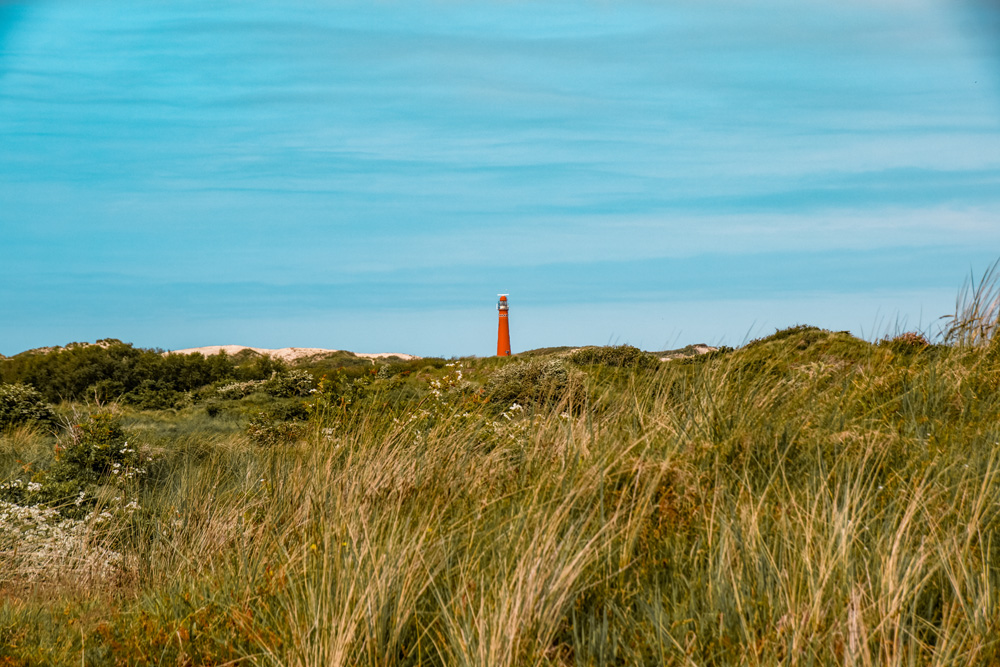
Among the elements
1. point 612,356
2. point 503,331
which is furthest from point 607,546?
point 503,331

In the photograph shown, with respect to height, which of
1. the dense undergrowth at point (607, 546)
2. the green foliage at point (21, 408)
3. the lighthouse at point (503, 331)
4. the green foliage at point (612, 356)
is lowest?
the dense undergrowth at point (607, 546)

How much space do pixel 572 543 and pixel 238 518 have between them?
117 inches

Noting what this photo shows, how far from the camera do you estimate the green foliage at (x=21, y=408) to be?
12.4 m

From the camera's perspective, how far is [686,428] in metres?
4.80

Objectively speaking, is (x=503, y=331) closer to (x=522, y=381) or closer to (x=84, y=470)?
(x=522, y=381)

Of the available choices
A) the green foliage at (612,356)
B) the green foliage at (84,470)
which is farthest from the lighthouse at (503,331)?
the green foliage at (84,470)

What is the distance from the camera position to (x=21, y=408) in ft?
41.4

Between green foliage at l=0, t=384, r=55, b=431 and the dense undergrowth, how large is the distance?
6.24 m

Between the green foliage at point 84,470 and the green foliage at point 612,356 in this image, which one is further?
the green foliage at point 612,356

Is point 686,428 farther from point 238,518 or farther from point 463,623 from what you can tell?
point 238,518

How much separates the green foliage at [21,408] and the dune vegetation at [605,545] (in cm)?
601

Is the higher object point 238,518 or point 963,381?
point 963,381

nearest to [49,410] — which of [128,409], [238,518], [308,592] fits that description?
[128,409]

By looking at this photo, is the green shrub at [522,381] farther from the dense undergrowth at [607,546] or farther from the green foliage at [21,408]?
the green foliage at [21,408]
